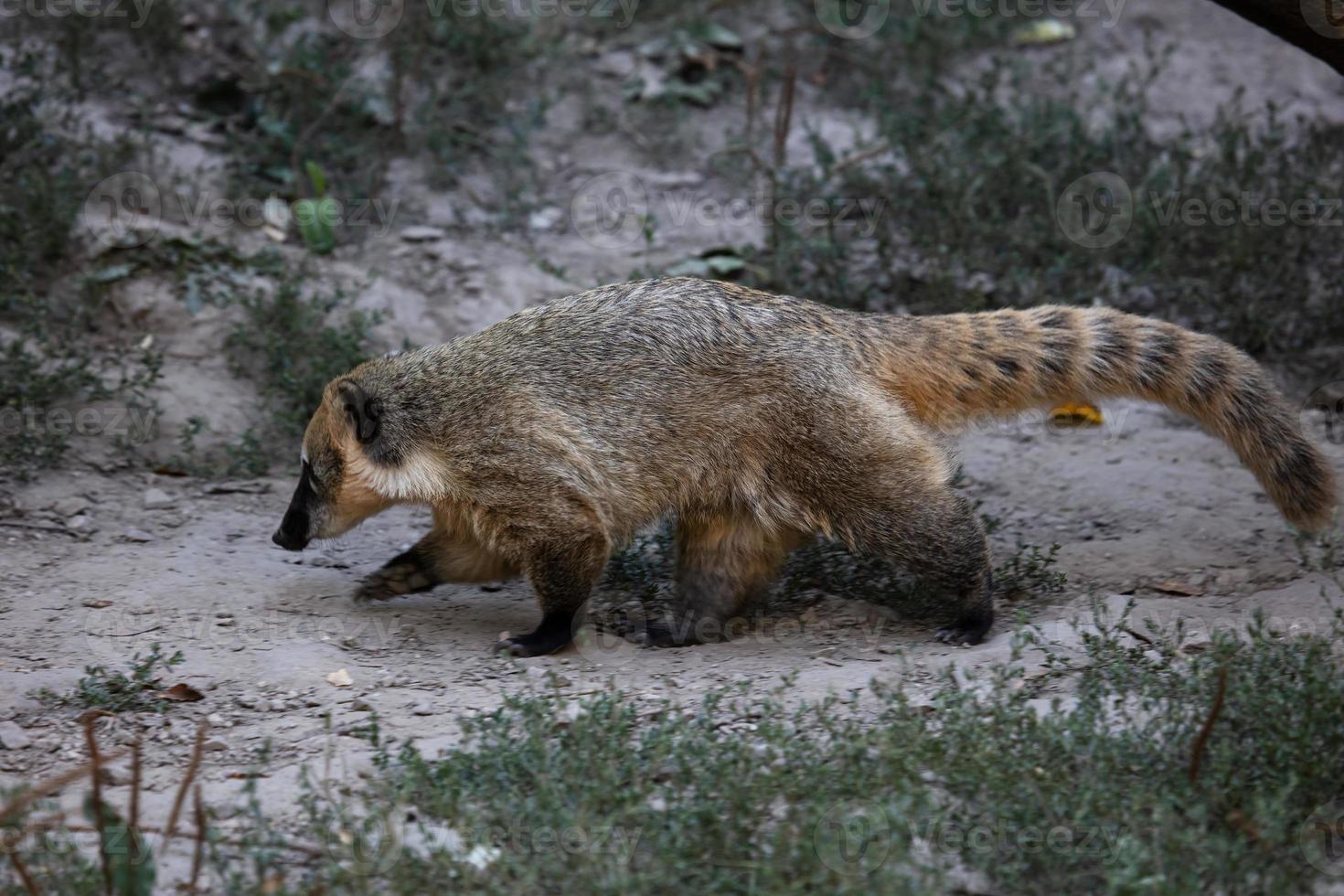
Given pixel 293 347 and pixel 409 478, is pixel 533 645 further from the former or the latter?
pixel 293 347

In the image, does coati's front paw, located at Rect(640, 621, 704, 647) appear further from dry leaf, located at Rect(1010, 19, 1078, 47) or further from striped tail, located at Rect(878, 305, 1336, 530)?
dry leaf, located at Rect(1010, 19, 1078, 47)

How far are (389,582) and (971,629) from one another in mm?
2545

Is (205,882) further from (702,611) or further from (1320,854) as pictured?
(1320,854)

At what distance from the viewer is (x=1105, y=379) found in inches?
215

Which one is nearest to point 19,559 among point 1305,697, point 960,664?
point 960,664

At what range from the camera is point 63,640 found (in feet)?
17.2

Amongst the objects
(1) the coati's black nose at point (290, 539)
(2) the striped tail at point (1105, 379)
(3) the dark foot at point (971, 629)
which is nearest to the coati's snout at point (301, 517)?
(1) the coati's black nose at point (290, 539)

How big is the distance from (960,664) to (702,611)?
46.4 inches

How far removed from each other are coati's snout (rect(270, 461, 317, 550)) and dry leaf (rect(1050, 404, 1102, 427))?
13.2ft

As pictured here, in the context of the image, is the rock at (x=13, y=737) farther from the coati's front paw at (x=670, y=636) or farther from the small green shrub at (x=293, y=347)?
the small green shrub at (x=293, y=347)

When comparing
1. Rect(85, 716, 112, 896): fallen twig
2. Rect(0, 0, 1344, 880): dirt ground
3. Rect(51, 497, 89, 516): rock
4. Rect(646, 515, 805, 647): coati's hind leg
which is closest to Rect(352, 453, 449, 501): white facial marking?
Rect(0, 0, 1344, 880): dirt ground

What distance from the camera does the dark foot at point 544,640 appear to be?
5.36 meters

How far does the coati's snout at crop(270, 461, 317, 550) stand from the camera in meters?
5.72

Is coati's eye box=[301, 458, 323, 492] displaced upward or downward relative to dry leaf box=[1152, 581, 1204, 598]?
upward
